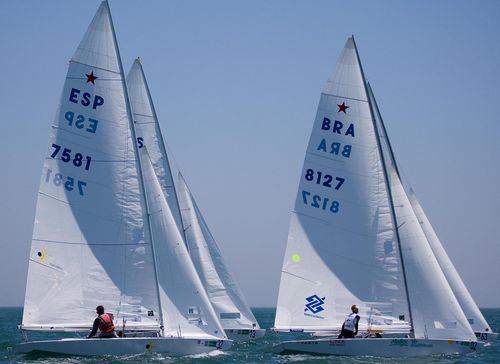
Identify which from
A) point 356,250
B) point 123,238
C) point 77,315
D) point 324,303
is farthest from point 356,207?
point 77,315

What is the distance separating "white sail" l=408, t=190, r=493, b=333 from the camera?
111 ft

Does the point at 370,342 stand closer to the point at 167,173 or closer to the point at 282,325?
the point at 282,325

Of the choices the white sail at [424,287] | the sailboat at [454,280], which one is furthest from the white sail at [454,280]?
the white sail at [424,287]

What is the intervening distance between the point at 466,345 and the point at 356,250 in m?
3.96

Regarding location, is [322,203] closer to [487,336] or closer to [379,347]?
[379,347]

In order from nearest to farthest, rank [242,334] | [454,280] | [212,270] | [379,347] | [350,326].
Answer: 1. [379,347]
2. [350,326]
3. [454,280]
4. [212,270]
5. [242,334]

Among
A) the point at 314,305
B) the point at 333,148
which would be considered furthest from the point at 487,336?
the point at 333,148

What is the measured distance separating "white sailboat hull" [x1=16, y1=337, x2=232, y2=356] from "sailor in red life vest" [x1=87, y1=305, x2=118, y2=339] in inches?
22.5

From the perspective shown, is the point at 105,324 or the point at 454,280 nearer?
the point at 105,324

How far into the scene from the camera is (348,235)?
27.2 metres

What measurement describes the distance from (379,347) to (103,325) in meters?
7.28

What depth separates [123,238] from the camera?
25.8 meters

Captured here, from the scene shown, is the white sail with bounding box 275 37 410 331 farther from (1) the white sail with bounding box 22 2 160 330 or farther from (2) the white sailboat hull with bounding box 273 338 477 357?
(1) the white sail with bounding box 22 2 160 330

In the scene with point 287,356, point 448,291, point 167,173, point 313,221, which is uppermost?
point 167,173
